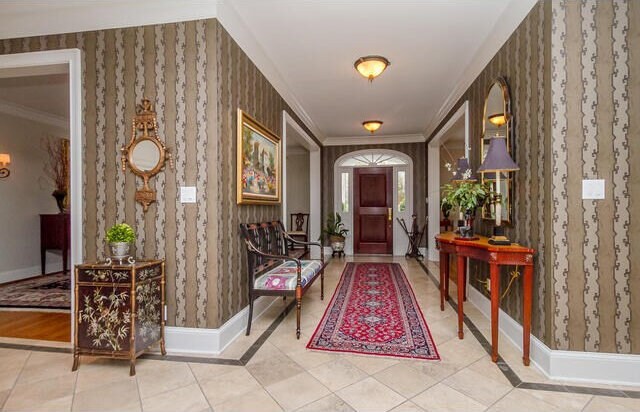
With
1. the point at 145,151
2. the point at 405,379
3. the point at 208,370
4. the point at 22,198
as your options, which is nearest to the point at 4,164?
the point at 22,198

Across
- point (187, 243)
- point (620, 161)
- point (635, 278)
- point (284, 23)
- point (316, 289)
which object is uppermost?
point (284, 23)

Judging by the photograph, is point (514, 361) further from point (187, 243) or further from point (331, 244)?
point (331, 244)

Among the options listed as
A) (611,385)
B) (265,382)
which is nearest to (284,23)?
(265,382)

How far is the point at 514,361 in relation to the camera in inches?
86.7

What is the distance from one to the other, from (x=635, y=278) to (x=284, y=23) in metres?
3.08

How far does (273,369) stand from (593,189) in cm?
230

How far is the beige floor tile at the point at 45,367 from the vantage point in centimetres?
206

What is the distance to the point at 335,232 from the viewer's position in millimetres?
6996

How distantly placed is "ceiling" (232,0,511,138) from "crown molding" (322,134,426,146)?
2134 mm

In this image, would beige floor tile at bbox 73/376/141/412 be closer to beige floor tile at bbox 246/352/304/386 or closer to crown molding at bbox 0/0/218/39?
beige floor tile at bbox 246/352/304/386

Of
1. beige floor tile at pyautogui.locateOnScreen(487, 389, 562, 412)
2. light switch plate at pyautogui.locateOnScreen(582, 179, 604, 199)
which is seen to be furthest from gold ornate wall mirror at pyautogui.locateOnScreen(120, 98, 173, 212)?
light switch plate at pyautogui.locateOnScreen(582, 179, 604, 199)

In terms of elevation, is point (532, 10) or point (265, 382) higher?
point (532, 10)

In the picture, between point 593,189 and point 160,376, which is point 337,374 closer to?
point 160,376

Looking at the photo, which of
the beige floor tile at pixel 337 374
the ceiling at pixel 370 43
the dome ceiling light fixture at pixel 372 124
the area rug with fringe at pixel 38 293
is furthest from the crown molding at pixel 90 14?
the dome ceiling light fixture at pixel 372 124
